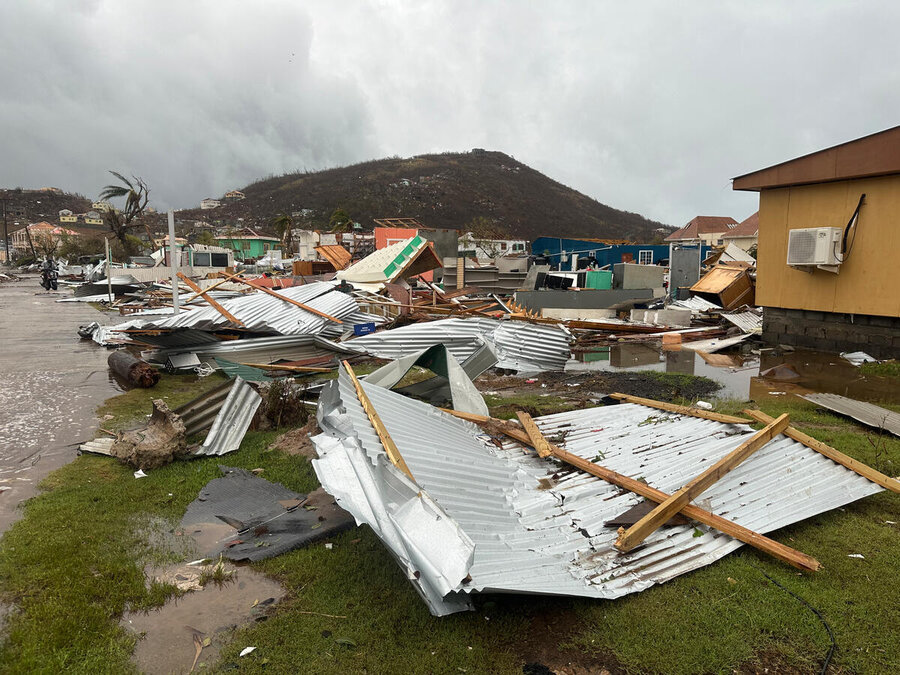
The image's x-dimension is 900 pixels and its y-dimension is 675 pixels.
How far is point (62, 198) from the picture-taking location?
352ft

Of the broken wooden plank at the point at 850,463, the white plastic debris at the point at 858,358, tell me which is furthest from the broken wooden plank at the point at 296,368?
the white plastic debris at the point at 858,358

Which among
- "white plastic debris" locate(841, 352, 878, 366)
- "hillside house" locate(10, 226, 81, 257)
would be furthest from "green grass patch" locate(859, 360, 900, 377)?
"hillside house" locate(10, 226, 81, 257)

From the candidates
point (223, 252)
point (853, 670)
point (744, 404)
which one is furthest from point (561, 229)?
point (853, 670)

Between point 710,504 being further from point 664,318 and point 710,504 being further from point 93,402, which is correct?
point 664,318

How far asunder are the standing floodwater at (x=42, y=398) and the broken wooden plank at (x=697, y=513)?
429 cm

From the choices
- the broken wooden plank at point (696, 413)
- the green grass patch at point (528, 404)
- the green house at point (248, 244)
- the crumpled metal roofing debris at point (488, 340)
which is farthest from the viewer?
the green house at point (248, 244)

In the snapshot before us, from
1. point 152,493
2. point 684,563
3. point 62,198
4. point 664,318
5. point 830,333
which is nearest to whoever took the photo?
point 684,563

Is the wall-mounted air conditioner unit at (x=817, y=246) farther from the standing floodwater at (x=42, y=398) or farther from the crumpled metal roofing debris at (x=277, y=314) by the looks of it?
the standing floodwater at (x=42, y=398)

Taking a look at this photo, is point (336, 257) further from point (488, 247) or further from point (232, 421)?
point (232, 421)

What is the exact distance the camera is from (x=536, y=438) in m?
4.48

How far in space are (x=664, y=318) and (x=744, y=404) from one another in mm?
8050

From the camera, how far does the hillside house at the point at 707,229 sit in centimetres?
6419

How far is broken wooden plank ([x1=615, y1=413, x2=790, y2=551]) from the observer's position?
3.22m

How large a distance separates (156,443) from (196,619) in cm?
282
